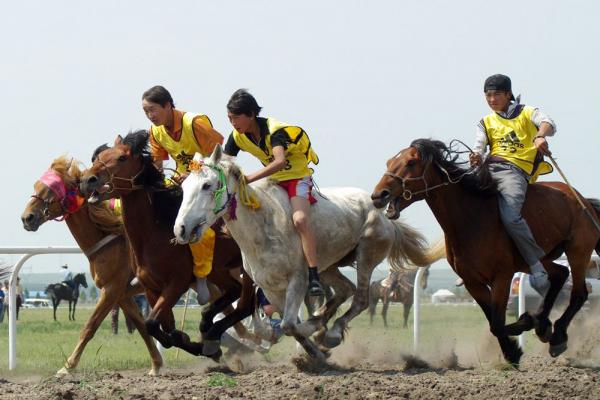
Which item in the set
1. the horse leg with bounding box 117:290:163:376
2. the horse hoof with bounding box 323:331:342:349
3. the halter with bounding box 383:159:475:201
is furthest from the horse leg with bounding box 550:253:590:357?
the horse leg with bounding box 117:290:163:376

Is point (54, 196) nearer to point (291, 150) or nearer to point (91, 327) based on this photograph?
point (91, 327)

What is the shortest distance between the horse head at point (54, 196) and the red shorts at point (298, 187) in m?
2.49

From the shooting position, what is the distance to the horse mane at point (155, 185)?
373 inches

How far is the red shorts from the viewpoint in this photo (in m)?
9.05

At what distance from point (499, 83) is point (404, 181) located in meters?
1.45

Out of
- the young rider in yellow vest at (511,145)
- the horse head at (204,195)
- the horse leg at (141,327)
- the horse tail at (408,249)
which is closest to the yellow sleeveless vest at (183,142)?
the horse head at (204,195)

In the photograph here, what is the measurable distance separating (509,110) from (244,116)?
2314mm

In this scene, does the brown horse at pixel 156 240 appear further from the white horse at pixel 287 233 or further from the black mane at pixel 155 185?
the white horse at pixel 287 233

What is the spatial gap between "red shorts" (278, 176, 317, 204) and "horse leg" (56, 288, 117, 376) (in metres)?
2.25

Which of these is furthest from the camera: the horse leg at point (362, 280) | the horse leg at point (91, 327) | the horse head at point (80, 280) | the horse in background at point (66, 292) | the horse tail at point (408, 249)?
the horse head at point (80, 280)

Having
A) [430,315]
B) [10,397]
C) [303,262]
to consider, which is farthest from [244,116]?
[430,315]

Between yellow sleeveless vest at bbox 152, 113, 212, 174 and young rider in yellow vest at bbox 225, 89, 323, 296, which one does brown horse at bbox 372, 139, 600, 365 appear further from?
yellow sleeveless vest at bbox 152, 113, 212, 174

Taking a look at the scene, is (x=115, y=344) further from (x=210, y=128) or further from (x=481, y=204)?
(x=481, y=204)

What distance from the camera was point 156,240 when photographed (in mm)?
9305
